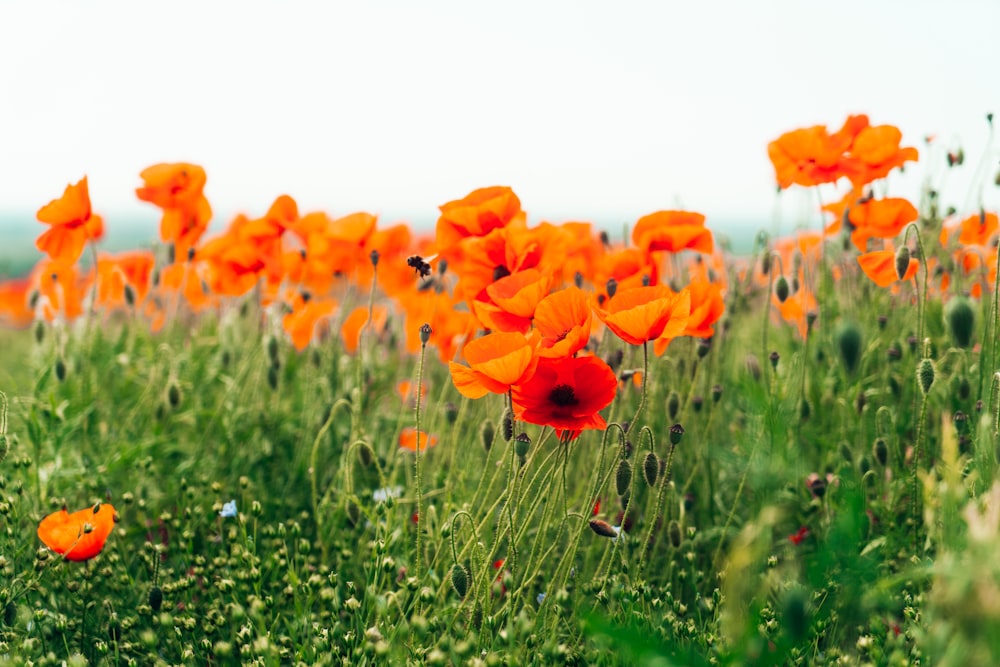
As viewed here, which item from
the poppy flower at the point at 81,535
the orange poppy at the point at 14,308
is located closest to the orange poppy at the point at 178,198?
the poppy flower at the point at 81,535

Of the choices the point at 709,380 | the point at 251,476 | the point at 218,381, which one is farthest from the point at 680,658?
the point at 218,381

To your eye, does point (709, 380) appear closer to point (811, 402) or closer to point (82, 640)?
point (811, 402)

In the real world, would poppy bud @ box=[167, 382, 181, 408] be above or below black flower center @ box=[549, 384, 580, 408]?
below

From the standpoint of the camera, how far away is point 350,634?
67.2 inches

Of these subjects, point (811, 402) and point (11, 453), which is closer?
point (11, 453)

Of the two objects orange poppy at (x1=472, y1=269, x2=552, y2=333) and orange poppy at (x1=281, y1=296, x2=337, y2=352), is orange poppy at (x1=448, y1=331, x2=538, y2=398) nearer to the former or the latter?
orange poppy at (x1=472, y1=269, x2=552, y2=333)

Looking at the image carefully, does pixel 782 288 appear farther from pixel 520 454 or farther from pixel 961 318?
pixel 520 454

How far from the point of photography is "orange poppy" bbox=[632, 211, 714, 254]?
8.39ft

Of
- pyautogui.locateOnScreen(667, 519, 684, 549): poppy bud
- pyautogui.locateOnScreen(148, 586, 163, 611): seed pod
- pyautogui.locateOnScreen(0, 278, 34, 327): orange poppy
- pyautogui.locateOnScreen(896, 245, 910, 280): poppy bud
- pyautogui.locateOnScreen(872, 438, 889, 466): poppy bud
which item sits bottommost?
pyautogui.locateOnScreen(0, 278, 34, 327): orange poppy

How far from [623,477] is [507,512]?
0.86ft

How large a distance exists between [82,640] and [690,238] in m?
1.89

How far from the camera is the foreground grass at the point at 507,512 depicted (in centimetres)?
165

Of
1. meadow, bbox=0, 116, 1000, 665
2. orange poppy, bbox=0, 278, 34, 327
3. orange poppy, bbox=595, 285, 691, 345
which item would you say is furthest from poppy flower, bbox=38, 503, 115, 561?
orange poppy, bbox=0, 278, 34, 327

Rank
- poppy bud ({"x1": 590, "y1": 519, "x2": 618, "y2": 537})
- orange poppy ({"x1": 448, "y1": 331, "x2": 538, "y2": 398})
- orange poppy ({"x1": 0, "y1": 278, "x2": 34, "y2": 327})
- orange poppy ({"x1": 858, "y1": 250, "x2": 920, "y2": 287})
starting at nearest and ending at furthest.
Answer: orange poppy ({"x1": 448, "y1": 331, "x2": 538, "y2": 398}), poppy bud ({"x1": 590, "y1": 519, "x2": 618, "y2": 537}), orange poppy ({"x1": 858, "y1": 250, "x2": 920, "y2": 287}), orange poppy ({"x1": 0, "y1": 278, "x2": 34, "y2": 327})
